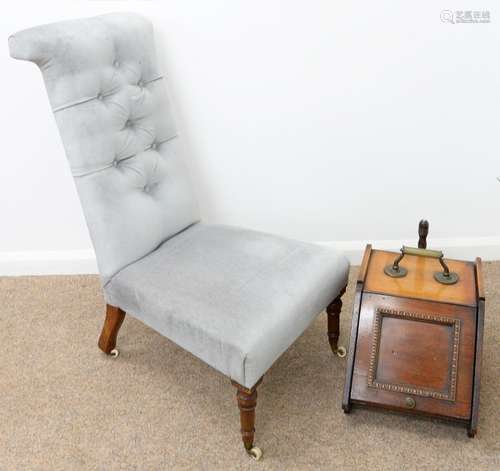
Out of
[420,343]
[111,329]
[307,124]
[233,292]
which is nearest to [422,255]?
[420,343]

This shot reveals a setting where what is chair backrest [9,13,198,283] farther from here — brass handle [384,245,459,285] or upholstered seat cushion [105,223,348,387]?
brass handle [384,245,459,285]

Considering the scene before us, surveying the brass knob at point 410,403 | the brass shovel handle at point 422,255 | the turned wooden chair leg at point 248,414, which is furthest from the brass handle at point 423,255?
the turned wooden chair leg at point 248,414

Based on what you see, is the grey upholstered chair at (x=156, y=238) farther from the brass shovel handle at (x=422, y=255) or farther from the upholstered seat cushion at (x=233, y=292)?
the brass shovel handle at (x=422, y=255)

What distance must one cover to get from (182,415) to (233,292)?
0.39 metres

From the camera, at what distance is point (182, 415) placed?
134 cm

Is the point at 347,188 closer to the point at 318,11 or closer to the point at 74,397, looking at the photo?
the point at 318,11

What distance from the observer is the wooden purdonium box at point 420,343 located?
1.21m

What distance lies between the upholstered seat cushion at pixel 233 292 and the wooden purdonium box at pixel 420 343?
134 mm

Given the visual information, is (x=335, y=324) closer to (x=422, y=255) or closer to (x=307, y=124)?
(x=422, y=255)

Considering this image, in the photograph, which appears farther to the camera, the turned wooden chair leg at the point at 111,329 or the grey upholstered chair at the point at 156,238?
the turned wooden chair leg at the point at 111,329

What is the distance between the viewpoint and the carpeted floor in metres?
1.23

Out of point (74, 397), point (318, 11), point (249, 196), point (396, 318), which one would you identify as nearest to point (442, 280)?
point (396, 318)

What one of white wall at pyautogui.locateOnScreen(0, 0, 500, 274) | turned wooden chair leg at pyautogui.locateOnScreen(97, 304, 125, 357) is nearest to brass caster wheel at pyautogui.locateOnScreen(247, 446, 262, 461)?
turned wooden chair leg at pyautogui.locateOnScreen(97, 304, 125, 357)

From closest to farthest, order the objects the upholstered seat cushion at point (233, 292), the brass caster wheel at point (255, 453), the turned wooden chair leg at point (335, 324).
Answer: the upholstered seat cushion at point (233, 292) → the brass caster wheel at point (255, 453) → the turned wooden chair leg at point (335, 324)
